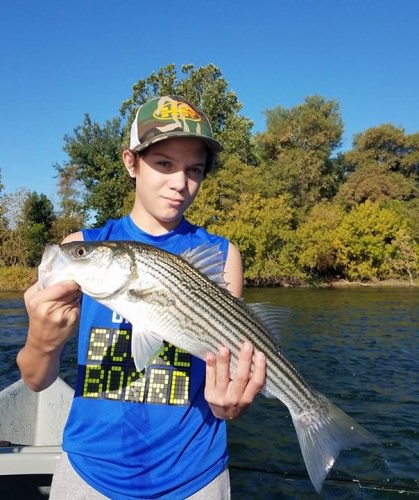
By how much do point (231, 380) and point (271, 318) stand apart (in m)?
0.52

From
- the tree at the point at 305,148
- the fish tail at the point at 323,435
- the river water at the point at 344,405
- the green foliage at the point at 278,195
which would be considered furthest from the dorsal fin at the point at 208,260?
the tree at the point at 305,148

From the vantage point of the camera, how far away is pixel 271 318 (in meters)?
2.78

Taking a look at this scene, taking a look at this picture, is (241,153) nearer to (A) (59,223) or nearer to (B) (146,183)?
(A) (59,223)

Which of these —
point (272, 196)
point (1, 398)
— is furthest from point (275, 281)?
point (1, 398)

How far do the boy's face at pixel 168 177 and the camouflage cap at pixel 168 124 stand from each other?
6cm

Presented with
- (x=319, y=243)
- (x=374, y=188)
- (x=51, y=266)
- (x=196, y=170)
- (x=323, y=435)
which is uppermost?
(x=374, y=188)

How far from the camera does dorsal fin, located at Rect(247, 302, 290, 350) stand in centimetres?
275

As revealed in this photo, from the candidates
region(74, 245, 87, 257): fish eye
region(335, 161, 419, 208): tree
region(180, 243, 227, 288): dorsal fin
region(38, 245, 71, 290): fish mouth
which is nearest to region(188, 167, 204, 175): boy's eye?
region(180, 243, 227, 288): dorsal fin

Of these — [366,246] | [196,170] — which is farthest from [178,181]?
[366,246]

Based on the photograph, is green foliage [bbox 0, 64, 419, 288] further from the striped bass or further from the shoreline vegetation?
the striped bass

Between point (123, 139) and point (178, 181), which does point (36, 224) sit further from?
point (178, 181)

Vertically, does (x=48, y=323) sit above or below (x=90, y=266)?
below

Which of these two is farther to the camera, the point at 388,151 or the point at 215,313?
the point at 388,151

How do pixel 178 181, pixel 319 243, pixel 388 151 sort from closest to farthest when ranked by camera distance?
pixel 178 181 < pixel 319 243 < pixel 388 151
